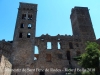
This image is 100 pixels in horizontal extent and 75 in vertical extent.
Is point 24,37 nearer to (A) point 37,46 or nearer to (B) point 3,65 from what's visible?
(A) point 37,46

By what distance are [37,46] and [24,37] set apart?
10.0 ft

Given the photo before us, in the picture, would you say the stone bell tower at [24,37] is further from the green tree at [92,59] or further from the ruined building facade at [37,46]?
the green tree at [92,59]

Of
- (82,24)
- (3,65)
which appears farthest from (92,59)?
(82,24)

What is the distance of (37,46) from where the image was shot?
26.0 m

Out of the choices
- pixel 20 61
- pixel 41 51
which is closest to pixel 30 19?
pixel 41 51

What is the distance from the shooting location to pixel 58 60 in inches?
987

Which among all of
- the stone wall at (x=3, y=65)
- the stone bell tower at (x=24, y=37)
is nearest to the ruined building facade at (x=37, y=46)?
the stone bell tower at (x=24, y=37)

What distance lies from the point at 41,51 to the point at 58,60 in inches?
143

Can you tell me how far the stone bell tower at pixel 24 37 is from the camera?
23.1 m

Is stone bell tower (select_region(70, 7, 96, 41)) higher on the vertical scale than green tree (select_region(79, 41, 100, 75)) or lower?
higher

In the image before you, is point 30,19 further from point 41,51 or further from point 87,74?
point 87,74

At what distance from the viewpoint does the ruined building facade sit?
926 inches

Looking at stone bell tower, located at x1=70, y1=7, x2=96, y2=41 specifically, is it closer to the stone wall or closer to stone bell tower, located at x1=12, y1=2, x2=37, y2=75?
stone bell tower, located at x1=12, y1=2, x2=37, y2=75

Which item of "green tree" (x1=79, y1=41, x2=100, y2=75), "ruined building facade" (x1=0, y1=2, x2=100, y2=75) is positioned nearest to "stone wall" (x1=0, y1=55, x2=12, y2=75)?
"ruined building facade" (x1=0, y1=2, x2=100, y2=75)
